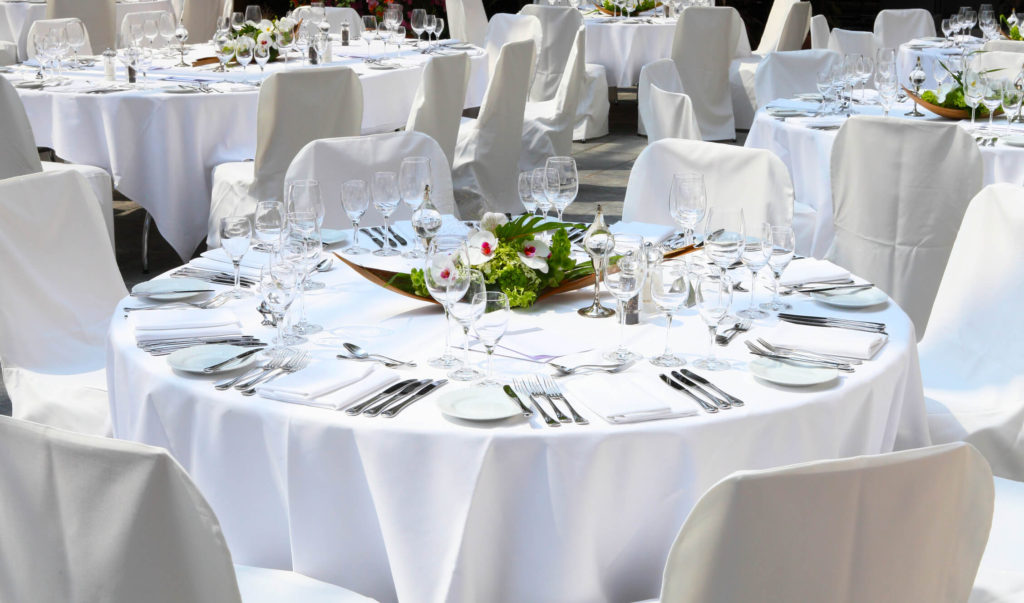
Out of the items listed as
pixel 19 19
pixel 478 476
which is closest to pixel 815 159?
pixel 478 476

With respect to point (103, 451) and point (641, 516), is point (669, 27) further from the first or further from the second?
point (103, 451)

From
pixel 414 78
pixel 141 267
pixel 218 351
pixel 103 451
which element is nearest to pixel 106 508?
pixel 103 451

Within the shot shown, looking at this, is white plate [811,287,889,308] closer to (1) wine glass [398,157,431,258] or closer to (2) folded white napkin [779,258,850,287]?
(2) folded white napkin [779,258,850,287]

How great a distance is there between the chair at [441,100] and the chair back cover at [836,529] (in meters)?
3.91

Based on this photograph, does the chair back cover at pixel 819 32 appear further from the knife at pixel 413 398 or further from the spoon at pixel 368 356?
the knife at pixel 413 398

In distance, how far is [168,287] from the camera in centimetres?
259

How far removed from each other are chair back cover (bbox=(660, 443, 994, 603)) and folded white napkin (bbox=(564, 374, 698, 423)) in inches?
19.4

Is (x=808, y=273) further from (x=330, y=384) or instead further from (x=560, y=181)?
(x=330, y=384)

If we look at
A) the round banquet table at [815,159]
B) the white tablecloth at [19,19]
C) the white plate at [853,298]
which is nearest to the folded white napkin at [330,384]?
the white plate at [853,298]

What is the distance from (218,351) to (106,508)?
0.75 m

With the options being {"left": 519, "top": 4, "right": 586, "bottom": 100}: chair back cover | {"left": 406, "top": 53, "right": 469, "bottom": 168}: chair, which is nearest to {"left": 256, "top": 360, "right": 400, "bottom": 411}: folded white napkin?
{"left": 406, "top": 53, "right": 469, "bottom": 168}: chair

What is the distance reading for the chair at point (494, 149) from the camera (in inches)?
226

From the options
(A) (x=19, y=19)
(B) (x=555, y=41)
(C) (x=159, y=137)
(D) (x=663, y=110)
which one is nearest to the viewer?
(D) (x=663, y=110)

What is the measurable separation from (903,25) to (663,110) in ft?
15.8
